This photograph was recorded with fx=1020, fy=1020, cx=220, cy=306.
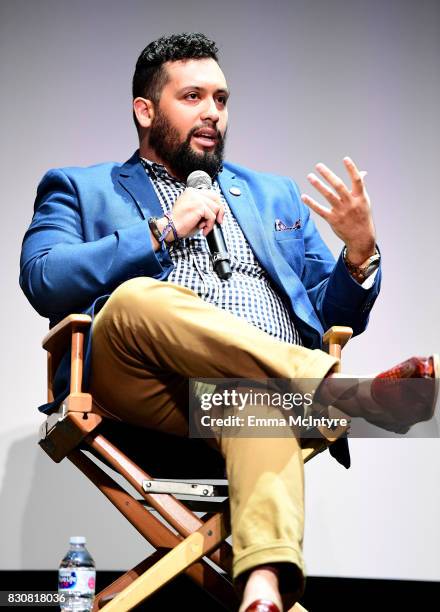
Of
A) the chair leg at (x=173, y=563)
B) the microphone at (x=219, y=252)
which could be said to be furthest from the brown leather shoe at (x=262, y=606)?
the microphone at (x=219, y=252)

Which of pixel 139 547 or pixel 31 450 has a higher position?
pixel 31 450

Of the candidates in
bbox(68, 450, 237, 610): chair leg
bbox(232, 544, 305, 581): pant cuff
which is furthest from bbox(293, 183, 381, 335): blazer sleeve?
bbox(232, 544, 305, 581): pant cuff

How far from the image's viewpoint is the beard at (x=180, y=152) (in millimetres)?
2545

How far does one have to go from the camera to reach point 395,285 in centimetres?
328

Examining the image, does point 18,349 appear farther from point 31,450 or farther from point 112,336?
point 112,336

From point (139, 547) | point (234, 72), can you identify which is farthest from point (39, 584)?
point (234, 72)

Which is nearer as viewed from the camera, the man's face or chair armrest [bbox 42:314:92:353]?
chair armrest [bbox 42:314:92:353]

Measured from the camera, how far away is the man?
174 cm

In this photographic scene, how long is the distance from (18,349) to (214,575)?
54.2 inches

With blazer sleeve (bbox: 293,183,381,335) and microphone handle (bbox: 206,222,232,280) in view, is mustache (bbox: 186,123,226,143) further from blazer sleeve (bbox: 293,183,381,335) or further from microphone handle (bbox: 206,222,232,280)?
microphone handle (bbox: 206,222,232,280)

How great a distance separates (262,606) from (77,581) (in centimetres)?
65

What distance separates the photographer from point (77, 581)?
2.15m

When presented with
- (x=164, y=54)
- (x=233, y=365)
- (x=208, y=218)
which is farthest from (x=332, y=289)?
(x=164, y=54)

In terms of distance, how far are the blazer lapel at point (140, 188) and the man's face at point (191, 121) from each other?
0.09 metres
